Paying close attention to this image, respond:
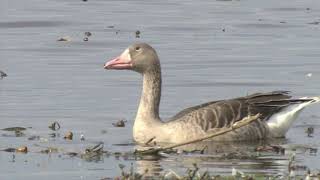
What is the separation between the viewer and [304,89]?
20.7 metres

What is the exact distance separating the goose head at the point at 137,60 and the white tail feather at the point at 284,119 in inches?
68.9

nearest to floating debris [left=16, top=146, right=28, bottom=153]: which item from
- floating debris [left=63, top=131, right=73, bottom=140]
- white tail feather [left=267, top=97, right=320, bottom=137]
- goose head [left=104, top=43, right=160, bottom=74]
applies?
floating debris [left=63, top=131, right=73, bottom=140]

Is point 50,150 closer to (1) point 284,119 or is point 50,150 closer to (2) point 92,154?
(2) point 92,154

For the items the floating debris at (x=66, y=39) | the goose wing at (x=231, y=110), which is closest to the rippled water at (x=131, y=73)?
the floating debris at (x=66, y=39)

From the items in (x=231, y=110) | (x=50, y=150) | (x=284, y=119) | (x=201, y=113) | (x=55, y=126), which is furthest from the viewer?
(x=284, y=119)

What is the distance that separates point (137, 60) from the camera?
57.7ft

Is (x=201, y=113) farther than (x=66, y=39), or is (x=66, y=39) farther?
(x=66, y=39)

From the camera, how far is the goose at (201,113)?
17.0m

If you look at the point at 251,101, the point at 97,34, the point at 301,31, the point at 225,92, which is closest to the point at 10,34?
the point at 97,34

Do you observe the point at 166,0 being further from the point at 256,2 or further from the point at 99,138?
the point at 99,138

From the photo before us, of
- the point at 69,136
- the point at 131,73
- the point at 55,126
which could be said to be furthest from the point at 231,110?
the point at 131,73

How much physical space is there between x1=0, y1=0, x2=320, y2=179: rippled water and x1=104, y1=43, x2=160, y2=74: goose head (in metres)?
0.87

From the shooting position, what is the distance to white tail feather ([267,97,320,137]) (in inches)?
700

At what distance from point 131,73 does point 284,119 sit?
566cm
